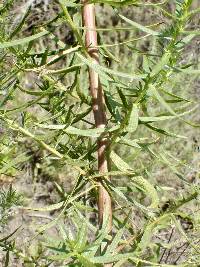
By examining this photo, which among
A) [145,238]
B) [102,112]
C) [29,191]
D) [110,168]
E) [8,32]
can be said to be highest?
[8,32]

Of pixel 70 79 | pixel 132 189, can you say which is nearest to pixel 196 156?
pixel 70 79

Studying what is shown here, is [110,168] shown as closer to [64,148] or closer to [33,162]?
[64,148]

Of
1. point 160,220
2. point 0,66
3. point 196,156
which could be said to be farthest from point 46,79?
point 196,156

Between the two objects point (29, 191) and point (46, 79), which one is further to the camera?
point (29, 191)

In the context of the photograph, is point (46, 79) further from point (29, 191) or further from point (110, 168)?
point (29, 191)

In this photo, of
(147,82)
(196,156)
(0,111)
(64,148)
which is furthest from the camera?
(196,156)

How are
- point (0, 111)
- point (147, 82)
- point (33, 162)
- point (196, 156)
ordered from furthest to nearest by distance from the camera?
point (33, 162) < point (196, 156) < point (0, 111) < point (147, 82)

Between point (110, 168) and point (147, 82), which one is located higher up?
point (147, 82)
